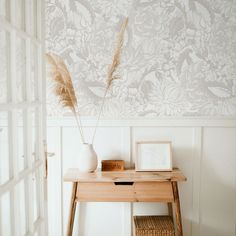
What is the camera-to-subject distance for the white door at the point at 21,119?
4.40 feet

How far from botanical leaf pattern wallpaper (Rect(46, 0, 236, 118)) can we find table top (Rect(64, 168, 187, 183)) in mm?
444

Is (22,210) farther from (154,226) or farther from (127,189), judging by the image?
(154,226)

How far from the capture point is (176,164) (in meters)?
2.46

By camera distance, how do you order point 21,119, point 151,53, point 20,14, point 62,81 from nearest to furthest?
point 20,14 → point 21,119 → point 62,81 → point 151,53

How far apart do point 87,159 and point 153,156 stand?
477 millimetres

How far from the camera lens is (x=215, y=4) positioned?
92.5 inches

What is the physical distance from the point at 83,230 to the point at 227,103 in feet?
4.88

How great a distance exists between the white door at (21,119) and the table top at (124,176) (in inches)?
16.6

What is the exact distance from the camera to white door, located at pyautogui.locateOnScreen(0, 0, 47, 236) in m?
1.34

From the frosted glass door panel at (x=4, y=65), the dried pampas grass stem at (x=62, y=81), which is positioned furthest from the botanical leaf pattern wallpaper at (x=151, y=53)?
the frosted glass door panel at (x=4, y=65)

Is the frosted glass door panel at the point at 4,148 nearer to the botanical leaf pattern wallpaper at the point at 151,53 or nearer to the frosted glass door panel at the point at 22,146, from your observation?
the frosted glass door panel at the point at 22,146

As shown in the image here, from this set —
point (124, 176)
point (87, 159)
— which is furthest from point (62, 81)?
point (124, 176)

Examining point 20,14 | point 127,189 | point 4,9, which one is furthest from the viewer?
point 127,189

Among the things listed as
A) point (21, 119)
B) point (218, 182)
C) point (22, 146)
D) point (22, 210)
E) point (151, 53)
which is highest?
point (151, 53)
